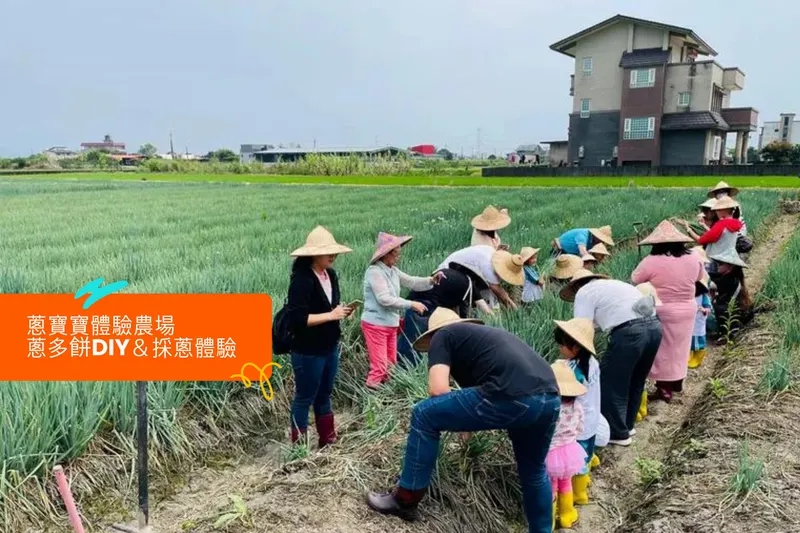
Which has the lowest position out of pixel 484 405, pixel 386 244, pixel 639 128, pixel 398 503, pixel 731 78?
pixel 398 503

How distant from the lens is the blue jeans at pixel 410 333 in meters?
4.04

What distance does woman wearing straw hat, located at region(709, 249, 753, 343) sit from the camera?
17.2ft

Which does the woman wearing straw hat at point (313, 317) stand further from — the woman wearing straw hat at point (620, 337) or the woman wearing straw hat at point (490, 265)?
the woman wearing straw hat at point (620, 337)

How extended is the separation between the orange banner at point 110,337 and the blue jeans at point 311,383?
3.59ft

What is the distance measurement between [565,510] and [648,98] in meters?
29.6

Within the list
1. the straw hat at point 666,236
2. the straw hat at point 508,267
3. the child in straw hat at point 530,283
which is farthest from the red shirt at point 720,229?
the straw hat at point 508,267

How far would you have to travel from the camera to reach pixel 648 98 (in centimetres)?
2880

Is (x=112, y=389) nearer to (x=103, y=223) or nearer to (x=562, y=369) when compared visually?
(x=562, y=369)

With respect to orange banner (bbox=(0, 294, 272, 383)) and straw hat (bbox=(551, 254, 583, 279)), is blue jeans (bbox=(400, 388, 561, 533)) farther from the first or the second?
straw hat (bbox=(551, 254, 583, 279))

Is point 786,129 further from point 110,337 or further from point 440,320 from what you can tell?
point 110,337

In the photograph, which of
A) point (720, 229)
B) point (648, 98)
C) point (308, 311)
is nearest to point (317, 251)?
point (308, 311)

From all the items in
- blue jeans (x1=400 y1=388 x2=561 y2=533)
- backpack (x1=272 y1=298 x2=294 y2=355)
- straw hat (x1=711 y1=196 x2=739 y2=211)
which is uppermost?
straw hat (x1=711 y1=196 x2=739 y2=211)

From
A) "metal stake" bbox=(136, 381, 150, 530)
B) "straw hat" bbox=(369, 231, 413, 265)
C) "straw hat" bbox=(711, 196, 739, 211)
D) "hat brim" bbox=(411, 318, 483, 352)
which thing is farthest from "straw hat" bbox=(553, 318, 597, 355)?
"straw hat" bbox=(711, 196, 739, 211)

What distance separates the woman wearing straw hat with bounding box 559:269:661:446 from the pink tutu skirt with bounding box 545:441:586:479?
2.60 feet
